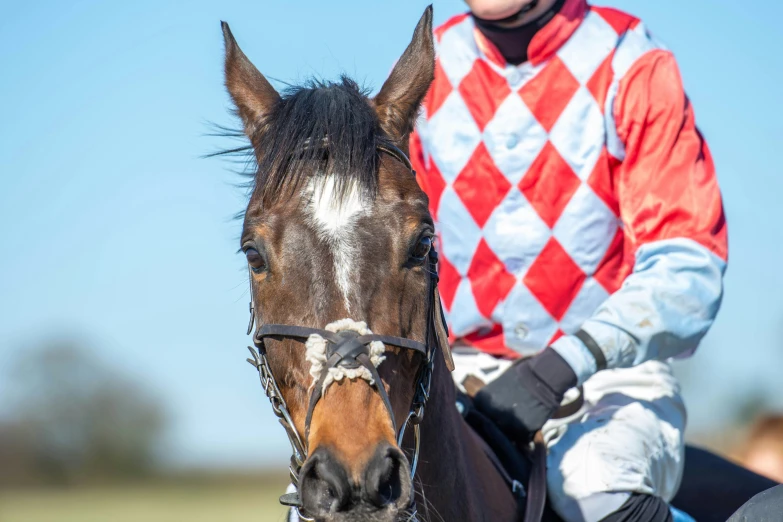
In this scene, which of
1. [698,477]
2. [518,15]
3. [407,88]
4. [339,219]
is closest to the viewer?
[339,219]

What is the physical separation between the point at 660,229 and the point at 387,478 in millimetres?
1822

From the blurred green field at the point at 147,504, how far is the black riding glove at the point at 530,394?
54.4ft

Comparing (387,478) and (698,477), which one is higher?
(387,478)

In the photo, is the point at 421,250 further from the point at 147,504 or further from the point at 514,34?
the point at 147,504

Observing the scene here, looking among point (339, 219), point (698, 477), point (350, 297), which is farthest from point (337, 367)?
point (698, 477)

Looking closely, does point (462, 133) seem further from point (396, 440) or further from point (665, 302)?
point (396, 440)

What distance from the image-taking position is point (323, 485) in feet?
6.86

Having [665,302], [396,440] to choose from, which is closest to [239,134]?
[396,440]

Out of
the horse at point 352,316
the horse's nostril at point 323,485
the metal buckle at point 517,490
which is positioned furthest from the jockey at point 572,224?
the horse's nostril at point 323,485

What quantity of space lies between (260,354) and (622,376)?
1.65 m

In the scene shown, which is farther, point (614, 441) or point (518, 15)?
point (518, 15)

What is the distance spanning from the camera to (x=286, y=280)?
2.40 meters

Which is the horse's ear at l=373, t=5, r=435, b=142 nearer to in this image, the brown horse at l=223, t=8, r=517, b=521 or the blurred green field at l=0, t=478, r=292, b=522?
the brown horse at l=223, t=8, r=517, b=521

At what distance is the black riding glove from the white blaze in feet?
3.48
